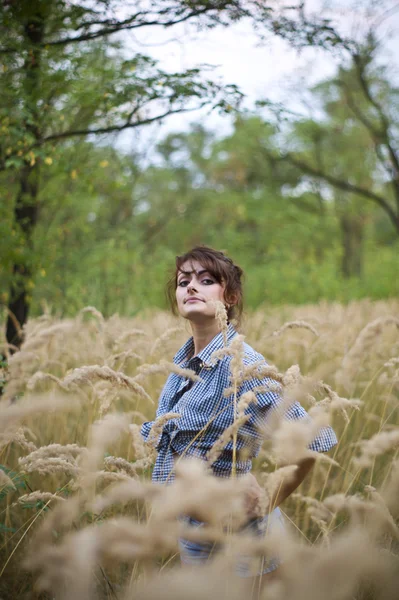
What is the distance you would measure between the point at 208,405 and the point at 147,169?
8.35 metres

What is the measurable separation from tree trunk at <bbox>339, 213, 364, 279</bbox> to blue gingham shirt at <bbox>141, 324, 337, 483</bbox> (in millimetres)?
18593

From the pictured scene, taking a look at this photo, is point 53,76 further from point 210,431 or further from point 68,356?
point 210,431

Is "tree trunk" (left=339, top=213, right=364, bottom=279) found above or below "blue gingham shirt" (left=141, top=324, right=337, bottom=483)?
below

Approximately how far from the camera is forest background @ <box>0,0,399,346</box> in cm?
346

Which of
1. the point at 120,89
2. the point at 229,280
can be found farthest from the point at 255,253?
the point at 229,280

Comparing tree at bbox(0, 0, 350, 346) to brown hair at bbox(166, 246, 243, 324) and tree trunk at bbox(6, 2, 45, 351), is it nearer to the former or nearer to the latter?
tree trunk at bbox(6, 2, 45, 351)

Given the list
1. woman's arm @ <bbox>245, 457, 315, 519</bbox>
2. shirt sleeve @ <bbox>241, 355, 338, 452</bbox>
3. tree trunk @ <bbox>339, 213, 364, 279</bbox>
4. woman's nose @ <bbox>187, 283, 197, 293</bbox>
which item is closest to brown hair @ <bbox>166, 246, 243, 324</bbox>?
woman's nose @ <bbox>187, 283, 197, 293</bbox>

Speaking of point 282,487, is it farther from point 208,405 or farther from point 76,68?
point 76,68

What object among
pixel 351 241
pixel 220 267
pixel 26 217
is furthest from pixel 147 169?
pixel 351 241

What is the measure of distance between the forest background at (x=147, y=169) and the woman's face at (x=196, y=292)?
1.62 meters

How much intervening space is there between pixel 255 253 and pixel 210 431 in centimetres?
1810

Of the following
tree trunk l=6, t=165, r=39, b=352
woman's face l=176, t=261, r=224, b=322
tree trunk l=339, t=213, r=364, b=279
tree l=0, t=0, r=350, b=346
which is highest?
tree l=0, t=0, r=350, b=346

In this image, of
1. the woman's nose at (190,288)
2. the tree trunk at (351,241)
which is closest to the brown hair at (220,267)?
the woman's nose at (190,288)

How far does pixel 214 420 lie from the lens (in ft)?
6.18
